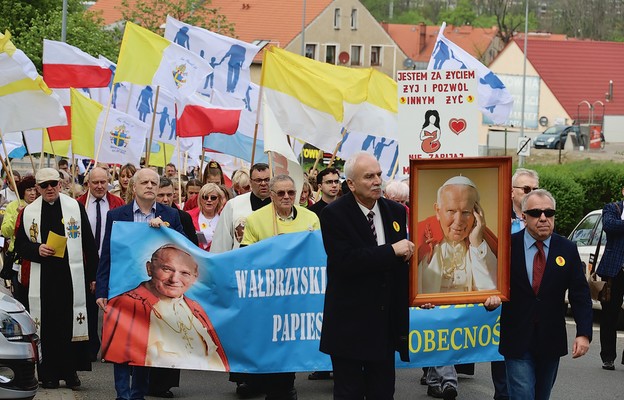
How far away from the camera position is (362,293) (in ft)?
23.1

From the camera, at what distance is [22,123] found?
14.0m

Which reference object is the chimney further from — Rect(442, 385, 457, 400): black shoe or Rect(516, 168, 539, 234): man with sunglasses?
Rect(442, 385, 457, 400): black shoe

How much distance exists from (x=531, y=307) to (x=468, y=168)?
2.86 ft

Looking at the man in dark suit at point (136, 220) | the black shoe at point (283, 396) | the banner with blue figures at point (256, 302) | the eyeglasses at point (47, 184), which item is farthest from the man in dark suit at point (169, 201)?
the black shoe at point (283, 396)

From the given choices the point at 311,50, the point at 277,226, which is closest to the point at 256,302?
the point at 277,226

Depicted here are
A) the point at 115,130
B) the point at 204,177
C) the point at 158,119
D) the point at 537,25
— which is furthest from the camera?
the point at 537,25

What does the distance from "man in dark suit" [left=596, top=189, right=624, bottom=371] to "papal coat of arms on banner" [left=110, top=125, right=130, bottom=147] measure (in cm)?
732

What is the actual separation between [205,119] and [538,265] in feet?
34.1

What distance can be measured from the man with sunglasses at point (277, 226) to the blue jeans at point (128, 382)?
982 mm

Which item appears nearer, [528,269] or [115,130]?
[528,269]

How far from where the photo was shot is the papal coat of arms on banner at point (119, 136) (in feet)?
56.4

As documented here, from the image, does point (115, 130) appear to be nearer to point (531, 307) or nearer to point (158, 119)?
point (158, 119)

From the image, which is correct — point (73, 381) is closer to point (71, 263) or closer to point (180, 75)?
point (71, 263)

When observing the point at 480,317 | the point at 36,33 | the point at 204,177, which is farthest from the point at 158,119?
the point at 36,33
